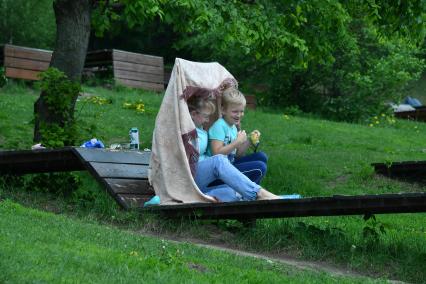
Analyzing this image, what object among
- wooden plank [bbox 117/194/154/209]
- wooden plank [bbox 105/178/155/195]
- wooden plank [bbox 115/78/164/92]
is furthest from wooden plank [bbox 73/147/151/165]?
wooden plank [bbox 115/78/164/92]

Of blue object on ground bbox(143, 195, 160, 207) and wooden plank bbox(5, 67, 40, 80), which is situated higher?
blue object on ground bbox(143, 195, 160, 207)

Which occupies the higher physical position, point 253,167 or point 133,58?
point 253,167

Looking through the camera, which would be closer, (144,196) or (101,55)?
(144,196)

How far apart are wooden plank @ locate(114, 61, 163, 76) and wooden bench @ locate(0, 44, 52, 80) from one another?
2.58 metres

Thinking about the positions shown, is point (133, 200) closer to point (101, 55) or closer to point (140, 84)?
point (140, 84)

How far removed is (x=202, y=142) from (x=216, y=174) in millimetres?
483

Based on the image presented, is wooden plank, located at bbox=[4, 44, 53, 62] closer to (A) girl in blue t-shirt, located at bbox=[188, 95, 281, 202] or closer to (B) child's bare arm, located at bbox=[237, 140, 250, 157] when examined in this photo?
(A) girl in blue t-shirt, located at bbox=[188, 95, 281, 202]

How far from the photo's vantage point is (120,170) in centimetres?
1034

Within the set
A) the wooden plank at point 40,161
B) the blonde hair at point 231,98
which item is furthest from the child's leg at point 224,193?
the wooden plank at point 40,161

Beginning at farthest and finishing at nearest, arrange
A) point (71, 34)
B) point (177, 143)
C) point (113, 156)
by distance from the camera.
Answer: point (71, 34) < point (113, 156) < point (177, 143)

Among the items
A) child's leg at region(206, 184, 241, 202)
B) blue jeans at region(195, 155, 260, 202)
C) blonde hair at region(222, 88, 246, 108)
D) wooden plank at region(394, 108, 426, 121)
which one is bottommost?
wooden plank at region(394, 108, 426, 121)

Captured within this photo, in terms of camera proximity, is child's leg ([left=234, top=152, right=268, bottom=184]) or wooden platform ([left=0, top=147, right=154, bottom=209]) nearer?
child's leg ([left=234, top=152, right=268, bottom=184])

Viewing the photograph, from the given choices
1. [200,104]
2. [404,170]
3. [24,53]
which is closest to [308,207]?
[200,104]

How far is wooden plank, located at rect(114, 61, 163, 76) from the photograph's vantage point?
2601cm
